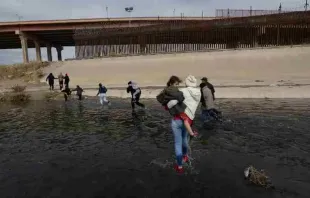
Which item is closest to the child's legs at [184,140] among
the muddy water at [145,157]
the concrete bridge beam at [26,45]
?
the muddy water at [145,157]

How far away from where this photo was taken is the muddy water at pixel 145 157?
738cm

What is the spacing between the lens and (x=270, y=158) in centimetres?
940

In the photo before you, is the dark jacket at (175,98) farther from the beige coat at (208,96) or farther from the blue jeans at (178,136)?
the beige coat at (208,96)

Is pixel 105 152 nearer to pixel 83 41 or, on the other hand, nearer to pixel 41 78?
pixel 41 78

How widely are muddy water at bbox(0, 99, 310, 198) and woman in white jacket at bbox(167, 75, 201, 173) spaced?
48 cm

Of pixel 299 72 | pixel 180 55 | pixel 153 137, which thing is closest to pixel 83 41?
pixel 180 55

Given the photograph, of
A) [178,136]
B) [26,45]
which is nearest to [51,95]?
[178,136]

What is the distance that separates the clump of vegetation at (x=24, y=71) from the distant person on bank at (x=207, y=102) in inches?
1292

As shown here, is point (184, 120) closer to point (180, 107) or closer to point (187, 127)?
point (187, 127)

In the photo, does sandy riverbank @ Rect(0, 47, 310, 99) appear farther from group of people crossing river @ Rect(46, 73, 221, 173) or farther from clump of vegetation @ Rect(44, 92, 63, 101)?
group of people crossing river @ Rect(46, 73, 221, 173)

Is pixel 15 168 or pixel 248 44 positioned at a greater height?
pixel 248 44

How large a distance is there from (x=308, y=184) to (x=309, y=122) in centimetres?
822

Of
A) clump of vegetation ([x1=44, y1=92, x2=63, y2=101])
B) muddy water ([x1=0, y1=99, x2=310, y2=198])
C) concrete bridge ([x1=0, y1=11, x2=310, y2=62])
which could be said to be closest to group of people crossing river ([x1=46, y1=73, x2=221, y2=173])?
muddy water ([x1=0, y1=99, x2=310, y2=198])

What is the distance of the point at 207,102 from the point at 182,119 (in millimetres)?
6346
